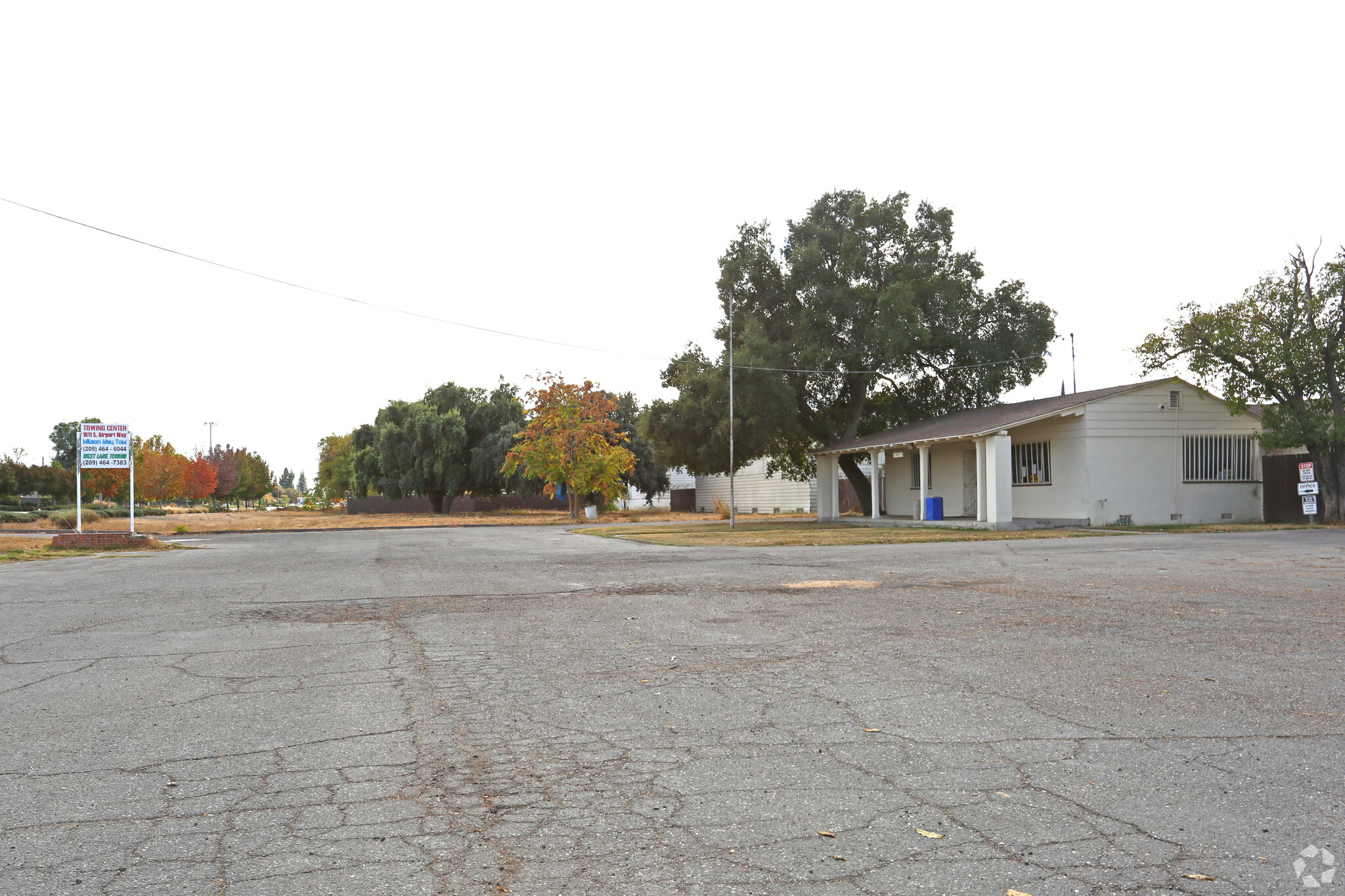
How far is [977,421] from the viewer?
2969 centimetres

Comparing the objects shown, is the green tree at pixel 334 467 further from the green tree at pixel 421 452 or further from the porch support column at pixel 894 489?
the porch support column at pixel 894 489

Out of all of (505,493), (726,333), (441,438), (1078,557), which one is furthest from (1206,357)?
(505,493)

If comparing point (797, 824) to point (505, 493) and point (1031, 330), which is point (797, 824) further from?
point (505, 493)

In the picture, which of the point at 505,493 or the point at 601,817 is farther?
the point at 505,493

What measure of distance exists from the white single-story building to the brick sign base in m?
23.1

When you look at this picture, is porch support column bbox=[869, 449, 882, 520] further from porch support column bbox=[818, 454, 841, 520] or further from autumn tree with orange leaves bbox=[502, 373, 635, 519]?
autumn tree with orange leaves bbox=[502, 373, 635, 519]

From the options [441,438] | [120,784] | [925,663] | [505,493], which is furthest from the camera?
[505,493]

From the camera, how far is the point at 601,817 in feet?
12.1

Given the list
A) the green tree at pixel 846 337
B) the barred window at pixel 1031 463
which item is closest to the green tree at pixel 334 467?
the green tree at pixel 846 337

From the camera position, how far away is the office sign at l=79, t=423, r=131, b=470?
25.6 m

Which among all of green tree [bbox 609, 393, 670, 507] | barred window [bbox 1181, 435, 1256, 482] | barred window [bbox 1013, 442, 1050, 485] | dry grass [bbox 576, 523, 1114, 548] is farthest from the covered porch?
green tree [bbox 609, 393, 670, 507]

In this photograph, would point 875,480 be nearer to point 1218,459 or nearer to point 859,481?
→ point 859,481

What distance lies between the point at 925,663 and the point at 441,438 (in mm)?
50416

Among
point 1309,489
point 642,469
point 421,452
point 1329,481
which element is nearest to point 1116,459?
point 1309,489
